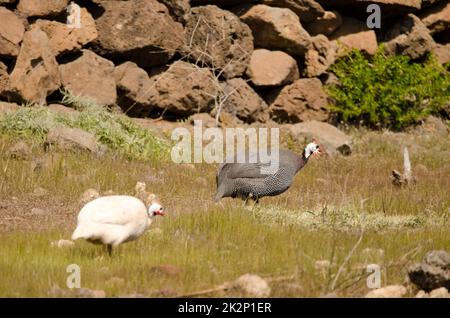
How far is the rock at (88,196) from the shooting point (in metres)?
8.87

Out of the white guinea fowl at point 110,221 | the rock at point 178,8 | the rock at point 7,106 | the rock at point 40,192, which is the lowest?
the white guinea fowl at point 110,221

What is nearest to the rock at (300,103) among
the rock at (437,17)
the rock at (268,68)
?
the rock at (268,68)

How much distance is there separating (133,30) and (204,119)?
1.69 meters

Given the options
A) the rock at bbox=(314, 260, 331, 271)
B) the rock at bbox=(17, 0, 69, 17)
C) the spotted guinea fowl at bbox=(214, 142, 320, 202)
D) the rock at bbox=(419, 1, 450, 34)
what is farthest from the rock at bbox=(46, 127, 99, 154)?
the rock at bbox=(419, 1, 450, 34)

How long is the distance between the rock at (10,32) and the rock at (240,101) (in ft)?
11.2

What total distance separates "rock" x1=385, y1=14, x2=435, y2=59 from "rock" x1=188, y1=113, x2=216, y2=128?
383cm

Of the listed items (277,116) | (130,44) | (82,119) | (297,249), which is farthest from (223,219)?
(277,116)

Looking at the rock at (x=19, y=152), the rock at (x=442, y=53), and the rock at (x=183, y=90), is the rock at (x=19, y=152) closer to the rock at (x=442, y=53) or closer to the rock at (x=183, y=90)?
the rock at (x=183, y=90)

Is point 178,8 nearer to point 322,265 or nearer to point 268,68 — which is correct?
point 268,68

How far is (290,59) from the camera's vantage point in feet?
47.8

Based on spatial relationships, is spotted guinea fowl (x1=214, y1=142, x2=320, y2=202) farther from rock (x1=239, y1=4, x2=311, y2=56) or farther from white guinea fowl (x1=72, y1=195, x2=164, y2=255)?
rock (x1=239, y1=4, x2=311, y2=56)

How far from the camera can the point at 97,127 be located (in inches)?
455

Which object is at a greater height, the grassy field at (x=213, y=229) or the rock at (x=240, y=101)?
the rock at (x=240, y=101)

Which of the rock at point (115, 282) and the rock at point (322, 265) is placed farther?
the rock at point (322, 265)
